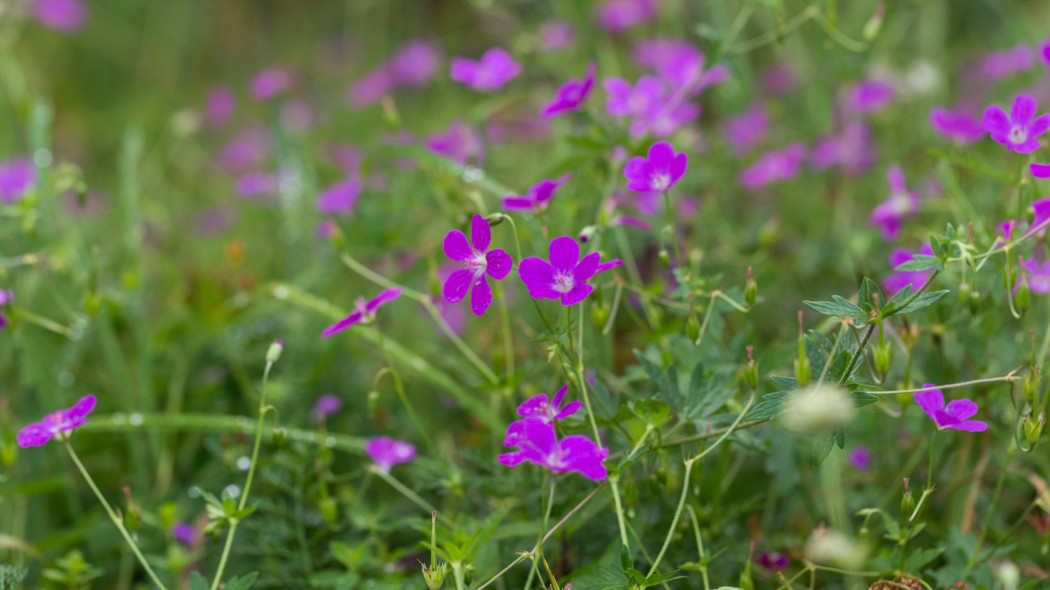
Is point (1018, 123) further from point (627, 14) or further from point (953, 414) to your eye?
A: point (627, 14)

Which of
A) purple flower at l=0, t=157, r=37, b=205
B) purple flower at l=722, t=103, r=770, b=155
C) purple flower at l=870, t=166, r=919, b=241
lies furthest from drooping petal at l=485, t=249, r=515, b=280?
purple flower at l=0, t=157, r=37, b=205

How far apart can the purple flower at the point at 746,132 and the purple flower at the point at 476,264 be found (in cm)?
116

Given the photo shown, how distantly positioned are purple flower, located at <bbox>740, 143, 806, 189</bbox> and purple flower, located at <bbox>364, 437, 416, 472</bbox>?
0.94 metres

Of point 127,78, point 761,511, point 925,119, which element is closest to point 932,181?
point 925,119

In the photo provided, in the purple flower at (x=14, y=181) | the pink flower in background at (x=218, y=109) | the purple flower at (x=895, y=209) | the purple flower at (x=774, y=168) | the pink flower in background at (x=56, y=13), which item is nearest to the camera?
the purple flower at (x=895, y=209)

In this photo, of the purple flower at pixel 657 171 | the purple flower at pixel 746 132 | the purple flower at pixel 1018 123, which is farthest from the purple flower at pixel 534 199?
the purple flower at pixel 746 132

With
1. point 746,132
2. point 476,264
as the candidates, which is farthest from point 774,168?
point 476,264

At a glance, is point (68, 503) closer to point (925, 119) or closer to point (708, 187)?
point (708, 187)

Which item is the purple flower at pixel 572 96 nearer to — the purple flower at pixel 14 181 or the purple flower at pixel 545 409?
the purple flower at pixel 545 409

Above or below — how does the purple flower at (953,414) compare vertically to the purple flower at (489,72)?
below

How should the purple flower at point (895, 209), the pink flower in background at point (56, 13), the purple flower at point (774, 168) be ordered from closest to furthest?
1. the purple flower at point (895, 209)
2. the purple flower at point (774, 168)
3. the pink flower in background at point (56, 13)

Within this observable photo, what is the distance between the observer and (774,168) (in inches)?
63.8

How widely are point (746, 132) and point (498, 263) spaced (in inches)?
49.0

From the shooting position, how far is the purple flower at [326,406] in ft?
4.10
